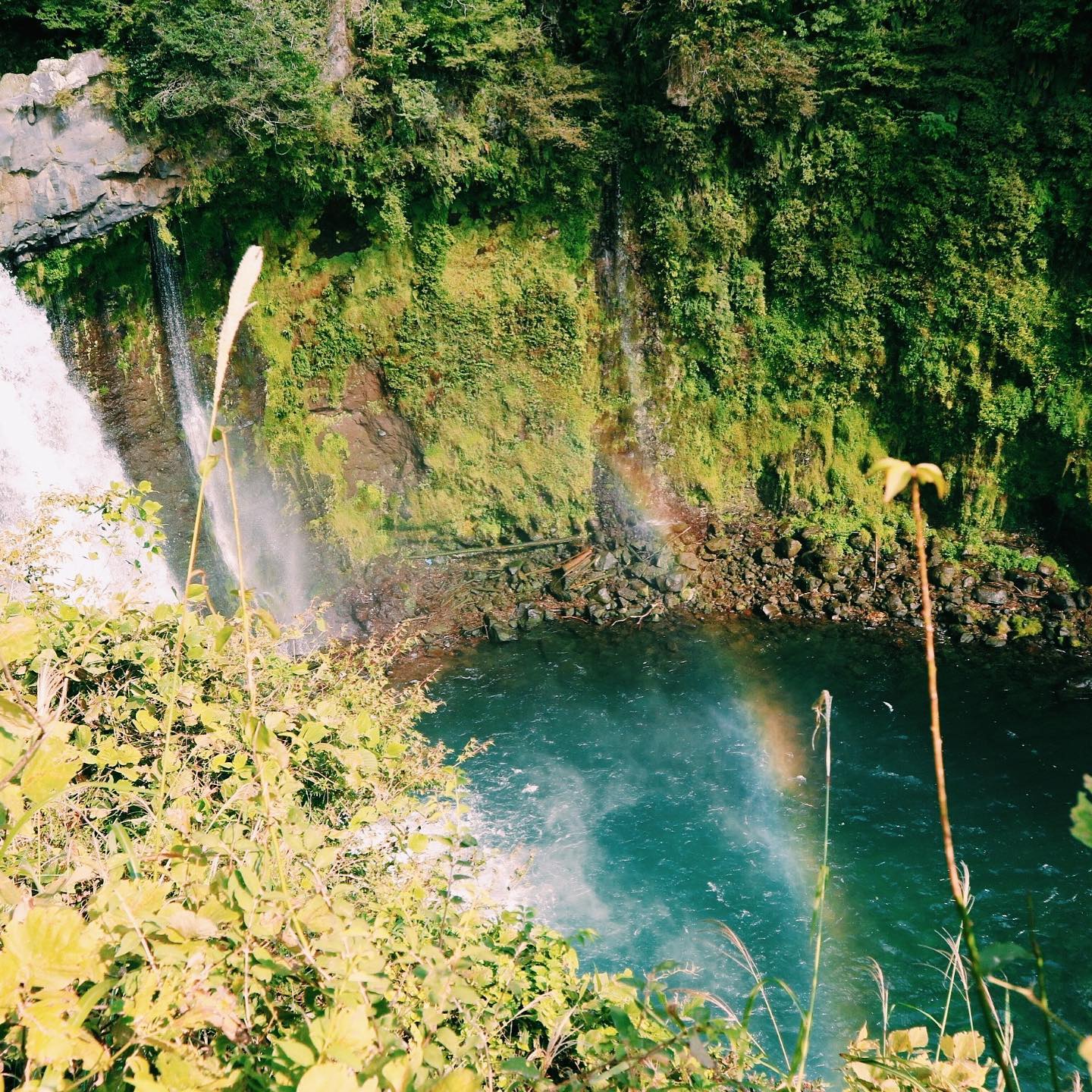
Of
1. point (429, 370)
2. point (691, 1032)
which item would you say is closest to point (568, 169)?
point (429, 370)

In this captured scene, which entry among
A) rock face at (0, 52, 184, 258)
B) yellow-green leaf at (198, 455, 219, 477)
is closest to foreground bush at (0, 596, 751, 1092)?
yellow-green leaf at (198, 455, 219, 477)

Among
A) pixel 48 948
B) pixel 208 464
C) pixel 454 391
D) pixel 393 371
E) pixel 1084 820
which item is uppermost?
pixel 208 464

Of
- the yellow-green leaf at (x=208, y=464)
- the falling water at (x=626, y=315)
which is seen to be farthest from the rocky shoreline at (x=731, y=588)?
the yellow-green leaf at (x=208, y=464)

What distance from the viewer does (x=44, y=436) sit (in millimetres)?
10359

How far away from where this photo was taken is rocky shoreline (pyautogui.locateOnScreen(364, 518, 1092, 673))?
1058cm

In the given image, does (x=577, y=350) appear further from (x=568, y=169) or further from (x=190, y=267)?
(x=190, y=267)

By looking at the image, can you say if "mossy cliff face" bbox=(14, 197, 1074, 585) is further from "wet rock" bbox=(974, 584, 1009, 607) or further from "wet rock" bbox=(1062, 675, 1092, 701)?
"wet rock" bbox=(1062, 675, 1092, 701)

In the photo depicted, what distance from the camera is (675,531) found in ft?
41.3

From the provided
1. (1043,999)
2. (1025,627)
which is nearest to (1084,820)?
(1043,999)

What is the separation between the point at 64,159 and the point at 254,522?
16.6 ft

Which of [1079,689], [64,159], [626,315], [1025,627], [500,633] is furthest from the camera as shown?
[626,315]

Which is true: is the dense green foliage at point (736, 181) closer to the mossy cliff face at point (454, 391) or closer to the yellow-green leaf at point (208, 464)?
the mossy cliff face at point (454, 391)

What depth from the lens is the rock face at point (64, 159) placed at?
8984mm

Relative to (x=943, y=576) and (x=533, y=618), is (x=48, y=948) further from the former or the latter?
(x=943, y=576)
